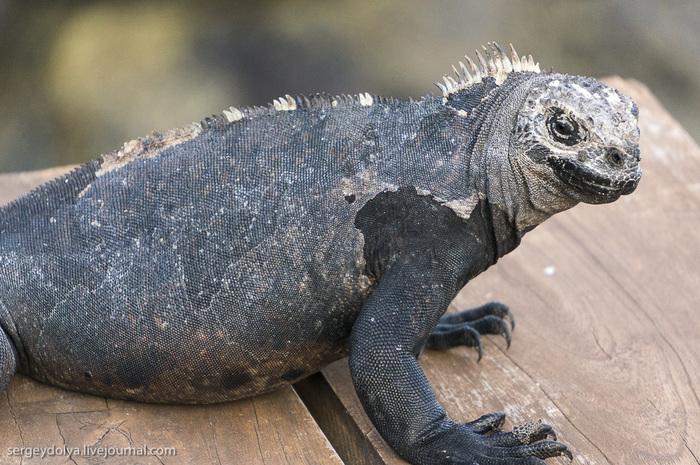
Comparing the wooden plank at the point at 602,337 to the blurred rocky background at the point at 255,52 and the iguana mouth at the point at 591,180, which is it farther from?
the blurred rocky background at the point at 255,52

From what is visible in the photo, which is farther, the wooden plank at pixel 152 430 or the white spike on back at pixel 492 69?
the white spike on back at pixel 492 69

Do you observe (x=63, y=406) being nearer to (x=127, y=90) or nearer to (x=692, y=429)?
(x=692, y=429)

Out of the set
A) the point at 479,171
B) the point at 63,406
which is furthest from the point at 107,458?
the point at 479,171

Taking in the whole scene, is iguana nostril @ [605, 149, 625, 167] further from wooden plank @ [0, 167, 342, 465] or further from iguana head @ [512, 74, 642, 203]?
wooden plank @ [0, 167, 342, 465]

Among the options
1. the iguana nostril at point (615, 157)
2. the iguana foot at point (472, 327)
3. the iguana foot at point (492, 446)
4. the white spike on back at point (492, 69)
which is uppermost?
the white spike on back at point (492, 69)

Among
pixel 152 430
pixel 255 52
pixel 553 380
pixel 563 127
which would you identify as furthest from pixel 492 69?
pixel 255 52

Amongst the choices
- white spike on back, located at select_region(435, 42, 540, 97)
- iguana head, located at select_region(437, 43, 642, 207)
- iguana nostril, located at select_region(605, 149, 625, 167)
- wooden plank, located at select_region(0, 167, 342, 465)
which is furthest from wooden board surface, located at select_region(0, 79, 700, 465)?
white spike on back, located at select_region(435, 42, 540, 97)

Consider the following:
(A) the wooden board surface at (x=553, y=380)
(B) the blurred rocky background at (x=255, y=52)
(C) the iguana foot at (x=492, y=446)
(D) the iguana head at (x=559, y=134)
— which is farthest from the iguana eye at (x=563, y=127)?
(B) the blurred rocky background at (x=255, y=52)
